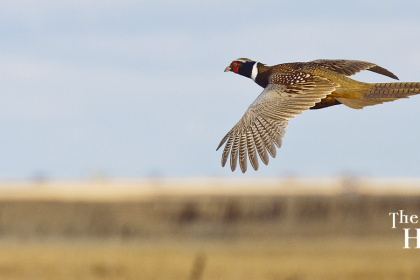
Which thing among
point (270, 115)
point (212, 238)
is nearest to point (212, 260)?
point (212, 238)

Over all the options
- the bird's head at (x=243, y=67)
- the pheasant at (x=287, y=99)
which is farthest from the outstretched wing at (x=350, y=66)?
the bird's head at (x=243, y=67)

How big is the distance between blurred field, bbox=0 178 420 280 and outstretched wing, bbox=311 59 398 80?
3051 mm

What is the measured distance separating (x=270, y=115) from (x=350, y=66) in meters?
0.71

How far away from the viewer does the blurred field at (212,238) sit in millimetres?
6020

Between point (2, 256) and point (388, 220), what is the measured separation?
385 cm

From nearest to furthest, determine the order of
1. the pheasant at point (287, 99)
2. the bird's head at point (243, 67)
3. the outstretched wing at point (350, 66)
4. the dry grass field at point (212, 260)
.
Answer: the pheasant at point (287, 99)
the bird's head at point (243, 67)
the outstretched wing at point (350, 66)
the dry grass field at point (212, 260)

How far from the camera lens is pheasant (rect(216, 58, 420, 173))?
8.29 feet

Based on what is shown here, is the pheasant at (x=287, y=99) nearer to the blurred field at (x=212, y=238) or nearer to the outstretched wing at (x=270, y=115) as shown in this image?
the outstretched wing at (x=270, y=115)

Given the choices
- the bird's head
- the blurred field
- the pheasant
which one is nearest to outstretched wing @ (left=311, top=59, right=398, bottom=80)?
the pheasant

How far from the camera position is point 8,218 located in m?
6.28

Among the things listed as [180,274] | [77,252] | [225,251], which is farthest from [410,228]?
[77,252]

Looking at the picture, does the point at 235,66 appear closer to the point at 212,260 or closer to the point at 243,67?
the point at 243,67

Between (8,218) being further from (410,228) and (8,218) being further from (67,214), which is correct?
(410,228)

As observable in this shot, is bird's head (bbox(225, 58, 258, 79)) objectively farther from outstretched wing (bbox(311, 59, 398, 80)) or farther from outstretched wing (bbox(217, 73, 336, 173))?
outstretched wing (bbox(311, 59, 398, 80))
